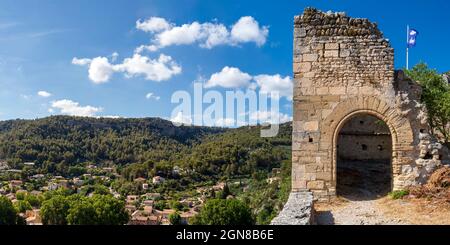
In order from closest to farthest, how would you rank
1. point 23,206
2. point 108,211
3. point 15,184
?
point 108,211
point 23,206
point 15,184

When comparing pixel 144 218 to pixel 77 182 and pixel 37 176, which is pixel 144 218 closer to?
pixel 77 182

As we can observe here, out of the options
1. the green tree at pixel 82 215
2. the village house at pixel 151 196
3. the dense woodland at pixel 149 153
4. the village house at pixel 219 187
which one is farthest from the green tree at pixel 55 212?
the village house at pixel 219 187

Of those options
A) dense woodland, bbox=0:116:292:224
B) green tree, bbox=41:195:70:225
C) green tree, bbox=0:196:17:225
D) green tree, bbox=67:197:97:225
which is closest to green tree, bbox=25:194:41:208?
dense woodland, bbox=0:116:292:224

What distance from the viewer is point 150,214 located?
208 ft

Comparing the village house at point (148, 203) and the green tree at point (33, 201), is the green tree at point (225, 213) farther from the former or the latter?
the green tree at point (33, 201)

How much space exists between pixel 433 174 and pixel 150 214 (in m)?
57.0

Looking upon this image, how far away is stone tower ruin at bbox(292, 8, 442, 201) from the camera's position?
10383 millimetres

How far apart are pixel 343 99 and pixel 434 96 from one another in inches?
125

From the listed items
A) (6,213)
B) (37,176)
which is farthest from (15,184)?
(6,213)

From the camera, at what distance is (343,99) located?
10.7 meters

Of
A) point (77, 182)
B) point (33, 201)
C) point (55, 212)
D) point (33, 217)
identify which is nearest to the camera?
point (55, 212)

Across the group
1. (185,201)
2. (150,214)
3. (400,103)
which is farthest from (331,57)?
(185,201)

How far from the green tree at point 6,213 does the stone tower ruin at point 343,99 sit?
45762mm
